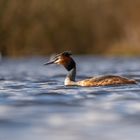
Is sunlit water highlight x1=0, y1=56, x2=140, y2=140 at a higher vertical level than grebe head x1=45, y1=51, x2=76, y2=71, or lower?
lower

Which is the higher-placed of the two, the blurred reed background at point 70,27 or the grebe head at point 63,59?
the blurred reed background at point 70,27

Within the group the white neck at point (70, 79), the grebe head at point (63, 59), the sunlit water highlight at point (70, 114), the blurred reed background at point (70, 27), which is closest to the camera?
the sunlit water highlight at point (70, 114)

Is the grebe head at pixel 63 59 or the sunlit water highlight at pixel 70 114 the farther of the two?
the grebe head at pixel 63 59

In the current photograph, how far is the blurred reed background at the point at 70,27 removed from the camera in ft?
417

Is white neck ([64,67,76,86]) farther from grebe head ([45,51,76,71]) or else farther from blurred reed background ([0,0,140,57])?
blurred reed background ([0,0,140,57])

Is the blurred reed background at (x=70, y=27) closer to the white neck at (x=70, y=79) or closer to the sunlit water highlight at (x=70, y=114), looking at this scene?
the white neck at (x=70, y=79)

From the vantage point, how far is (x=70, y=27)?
14225cm

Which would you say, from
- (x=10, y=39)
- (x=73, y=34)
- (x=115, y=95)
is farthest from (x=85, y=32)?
(x=115, y=95)

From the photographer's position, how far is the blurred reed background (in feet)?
417

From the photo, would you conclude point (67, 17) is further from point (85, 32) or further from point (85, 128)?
point (85, 128)

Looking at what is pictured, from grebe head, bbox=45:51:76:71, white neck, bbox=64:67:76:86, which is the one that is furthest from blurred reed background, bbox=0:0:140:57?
white neck, bbox=64:67:76:86

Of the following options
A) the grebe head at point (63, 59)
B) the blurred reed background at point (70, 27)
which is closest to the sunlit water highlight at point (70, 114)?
the grebe head at point (63, 59)

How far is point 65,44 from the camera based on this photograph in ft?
439

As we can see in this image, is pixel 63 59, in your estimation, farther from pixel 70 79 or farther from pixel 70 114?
pixel 70 114
